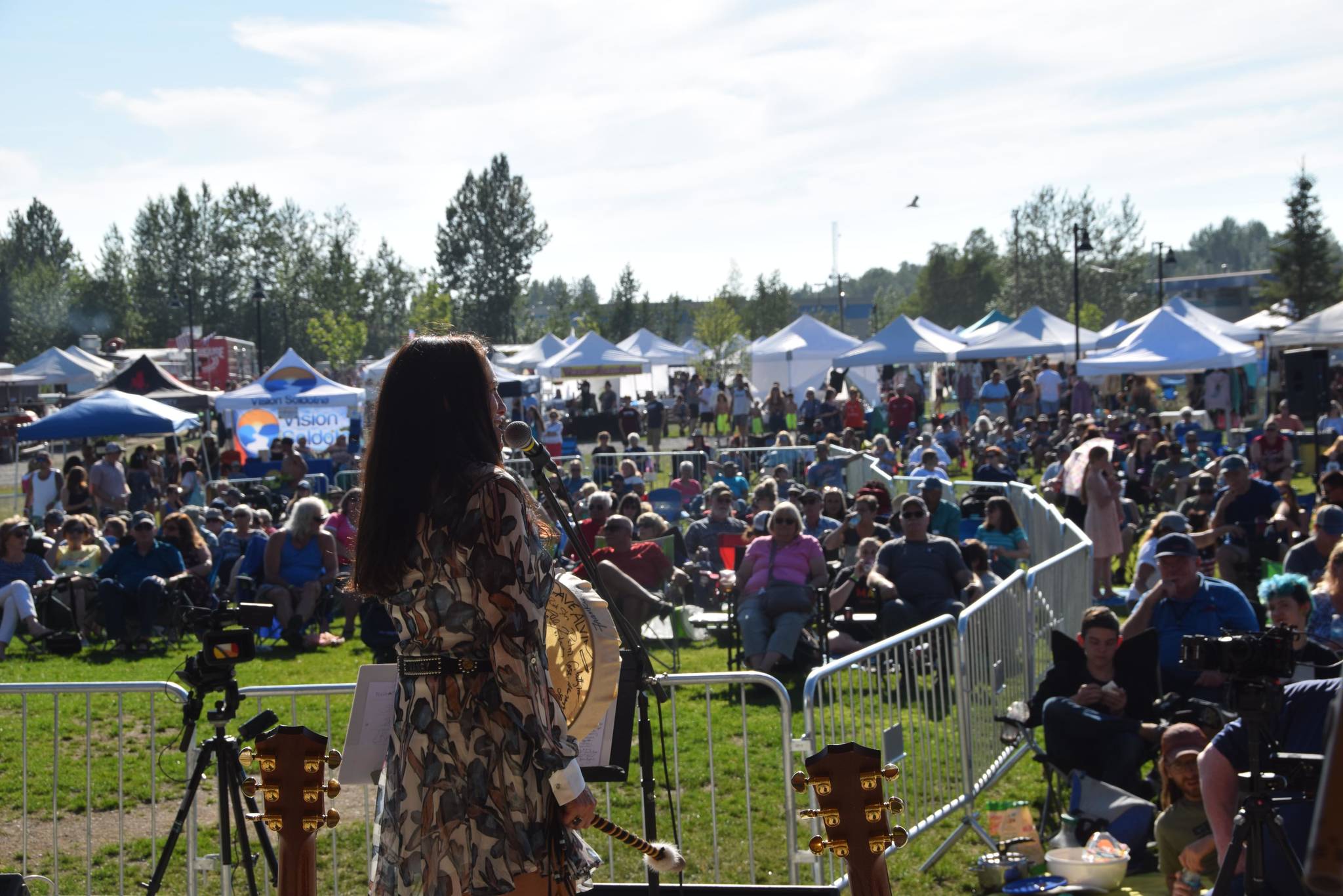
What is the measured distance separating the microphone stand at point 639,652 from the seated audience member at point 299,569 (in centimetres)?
866

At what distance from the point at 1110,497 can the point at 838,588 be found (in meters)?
3.58

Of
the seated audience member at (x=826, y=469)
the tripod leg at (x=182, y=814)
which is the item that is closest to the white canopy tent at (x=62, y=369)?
the seated audience member at (x=826, y=469)

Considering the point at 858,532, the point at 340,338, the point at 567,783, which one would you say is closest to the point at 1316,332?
the point at 858,532

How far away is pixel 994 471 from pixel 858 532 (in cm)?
507

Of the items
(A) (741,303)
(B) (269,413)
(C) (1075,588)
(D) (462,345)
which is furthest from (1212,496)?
(A) (741,303)

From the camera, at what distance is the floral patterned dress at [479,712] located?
2.76 metres

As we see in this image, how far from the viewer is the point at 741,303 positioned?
74000 millimetres

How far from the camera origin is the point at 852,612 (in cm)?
971

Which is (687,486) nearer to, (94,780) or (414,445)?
(94,780)

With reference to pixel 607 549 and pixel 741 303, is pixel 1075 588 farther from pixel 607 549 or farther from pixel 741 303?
pixel 741 303

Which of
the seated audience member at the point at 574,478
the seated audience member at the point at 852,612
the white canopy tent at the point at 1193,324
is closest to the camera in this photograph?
the seated audience member at the point at 852,612

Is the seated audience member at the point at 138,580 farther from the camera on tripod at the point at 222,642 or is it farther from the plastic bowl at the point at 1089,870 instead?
the plastic bowl at the point at 1089,870

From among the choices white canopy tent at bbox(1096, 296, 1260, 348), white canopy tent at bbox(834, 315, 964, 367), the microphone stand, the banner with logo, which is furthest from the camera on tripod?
white canopy tent at bbox(834, 315, 964, 367)

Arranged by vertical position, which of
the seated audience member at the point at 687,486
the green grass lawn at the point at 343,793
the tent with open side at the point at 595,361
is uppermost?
the tent with open side at the point at 595,361
